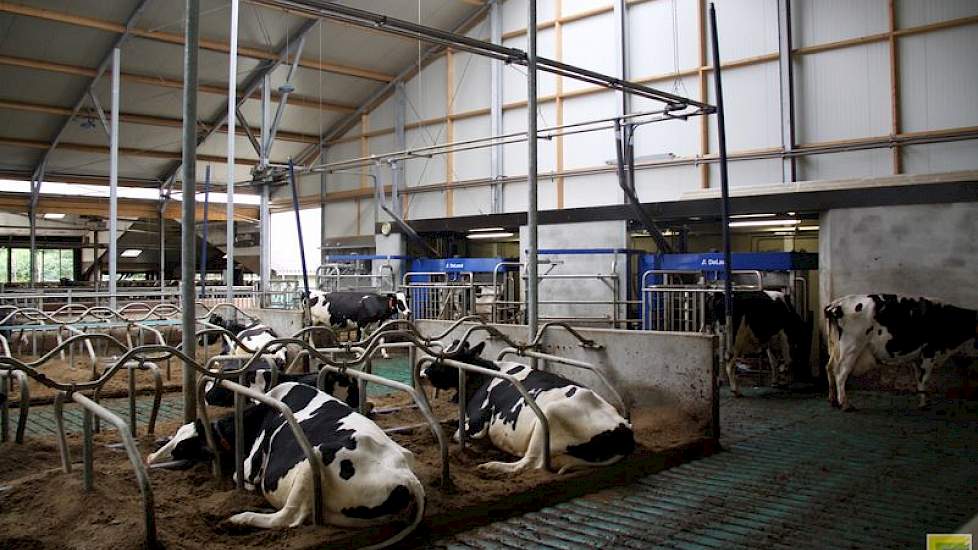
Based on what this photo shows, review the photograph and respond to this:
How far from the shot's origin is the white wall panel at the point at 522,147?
20125mm

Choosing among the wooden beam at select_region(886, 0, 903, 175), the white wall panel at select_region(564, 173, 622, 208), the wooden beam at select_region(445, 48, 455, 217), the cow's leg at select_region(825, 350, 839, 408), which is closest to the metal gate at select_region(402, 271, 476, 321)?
the white wall panel at select_region(564, 173, 622, 208)

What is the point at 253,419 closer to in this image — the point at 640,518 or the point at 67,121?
the point at 640,518

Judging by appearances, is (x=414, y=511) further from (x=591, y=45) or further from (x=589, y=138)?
(x=591, y=45)

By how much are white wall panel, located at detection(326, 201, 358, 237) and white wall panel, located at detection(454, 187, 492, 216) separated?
16.1 ft

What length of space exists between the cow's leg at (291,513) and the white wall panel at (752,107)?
1479 centimetres

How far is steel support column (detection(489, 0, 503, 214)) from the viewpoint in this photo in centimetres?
2119

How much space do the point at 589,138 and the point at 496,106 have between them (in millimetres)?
3330

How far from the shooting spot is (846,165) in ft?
50.5

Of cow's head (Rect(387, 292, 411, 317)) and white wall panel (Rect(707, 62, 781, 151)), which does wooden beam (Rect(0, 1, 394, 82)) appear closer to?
cow's head (Rect(387, 292, 411, 317))

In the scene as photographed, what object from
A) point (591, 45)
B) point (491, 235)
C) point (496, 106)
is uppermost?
point (591, 45)

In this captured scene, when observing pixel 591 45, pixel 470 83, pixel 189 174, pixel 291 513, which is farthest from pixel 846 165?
pixel 291 513

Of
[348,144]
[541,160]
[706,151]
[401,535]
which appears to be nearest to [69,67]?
[348,144]

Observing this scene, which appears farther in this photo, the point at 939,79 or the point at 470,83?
the point at 470,83

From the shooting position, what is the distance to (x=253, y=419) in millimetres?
4992
